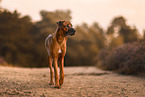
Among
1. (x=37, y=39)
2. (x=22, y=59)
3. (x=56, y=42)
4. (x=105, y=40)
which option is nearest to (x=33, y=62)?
(x=22, y=59)

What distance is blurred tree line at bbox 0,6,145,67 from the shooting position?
23.8m

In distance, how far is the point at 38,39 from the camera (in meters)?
26.0

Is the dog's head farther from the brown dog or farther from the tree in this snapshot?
the tree

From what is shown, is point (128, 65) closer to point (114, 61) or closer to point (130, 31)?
point (114, 61)

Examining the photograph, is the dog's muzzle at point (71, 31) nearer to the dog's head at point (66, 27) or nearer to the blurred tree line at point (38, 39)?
the dog's head at point (66, 27)

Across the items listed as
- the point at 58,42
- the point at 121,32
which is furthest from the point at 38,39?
the point at 58,42

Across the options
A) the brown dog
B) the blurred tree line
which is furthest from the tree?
the brown dog

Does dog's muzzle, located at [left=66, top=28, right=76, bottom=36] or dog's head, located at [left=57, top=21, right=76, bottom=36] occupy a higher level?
dog's head, located at [left=57, top=21, right=76, bottom=36]

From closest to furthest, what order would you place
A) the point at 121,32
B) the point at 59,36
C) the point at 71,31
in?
the point at 71,31 → the point at 59,36 → the point at 121,32

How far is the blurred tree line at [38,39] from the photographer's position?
23828mm

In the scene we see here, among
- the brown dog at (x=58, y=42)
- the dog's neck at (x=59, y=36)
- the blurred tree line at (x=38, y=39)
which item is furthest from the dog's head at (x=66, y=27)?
the blurred tree line at (x=38, y=39)

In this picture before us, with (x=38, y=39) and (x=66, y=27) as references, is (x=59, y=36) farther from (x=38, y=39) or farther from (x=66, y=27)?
(x=38, y=39)

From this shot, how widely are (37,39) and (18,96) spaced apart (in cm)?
2291

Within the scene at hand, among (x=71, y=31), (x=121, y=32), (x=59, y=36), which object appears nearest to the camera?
(x=71, y=31)
